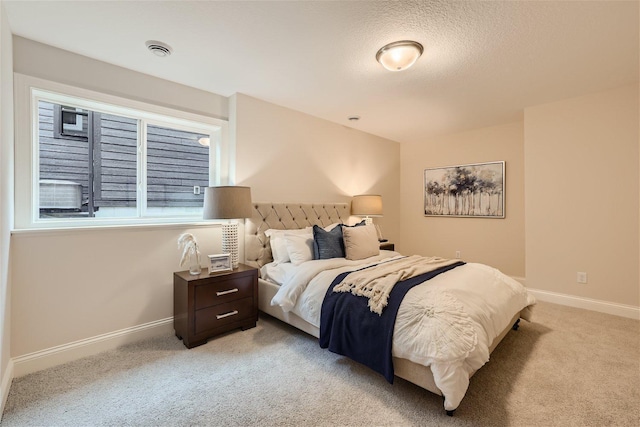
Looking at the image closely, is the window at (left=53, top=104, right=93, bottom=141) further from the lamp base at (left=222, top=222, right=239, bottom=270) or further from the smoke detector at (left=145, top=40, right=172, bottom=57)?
the lamp base at (left=222, top=222, right=239, bottom=270)

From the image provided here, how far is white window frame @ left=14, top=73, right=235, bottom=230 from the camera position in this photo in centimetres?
218

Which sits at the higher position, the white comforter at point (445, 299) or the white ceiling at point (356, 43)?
the white ceiling at point (356, 43)

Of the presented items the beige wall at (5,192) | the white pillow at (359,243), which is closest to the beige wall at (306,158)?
the white pillow at (359,243)

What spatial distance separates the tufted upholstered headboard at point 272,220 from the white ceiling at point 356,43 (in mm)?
1323

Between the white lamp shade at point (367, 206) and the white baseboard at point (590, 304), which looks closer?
the white baseboard at point (590, 304)

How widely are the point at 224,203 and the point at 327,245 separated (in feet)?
3.67

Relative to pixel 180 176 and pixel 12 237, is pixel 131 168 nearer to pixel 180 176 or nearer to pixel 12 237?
pixel 180 176

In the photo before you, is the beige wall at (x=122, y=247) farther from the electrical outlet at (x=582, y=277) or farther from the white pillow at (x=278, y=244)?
the electrical outlet at (x=582, y=277)

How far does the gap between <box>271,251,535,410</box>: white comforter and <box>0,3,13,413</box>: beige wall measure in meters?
1.78

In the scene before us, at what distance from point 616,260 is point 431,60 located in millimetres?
3032

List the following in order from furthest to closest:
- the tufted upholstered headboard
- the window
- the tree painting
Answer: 1. the tree painting
2. the tufted upholstered headboard
3. the window

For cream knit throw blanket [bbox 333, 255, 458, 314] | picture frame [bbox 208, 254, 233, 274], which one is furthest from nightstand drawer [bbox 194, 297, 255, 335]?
cream knit throw blanket [bbox 333, 255, 458, 314]

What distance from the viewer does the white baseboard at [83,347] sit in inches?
83.8

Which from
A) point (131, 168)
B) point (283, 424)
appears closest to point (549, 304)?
point (283, 424)
